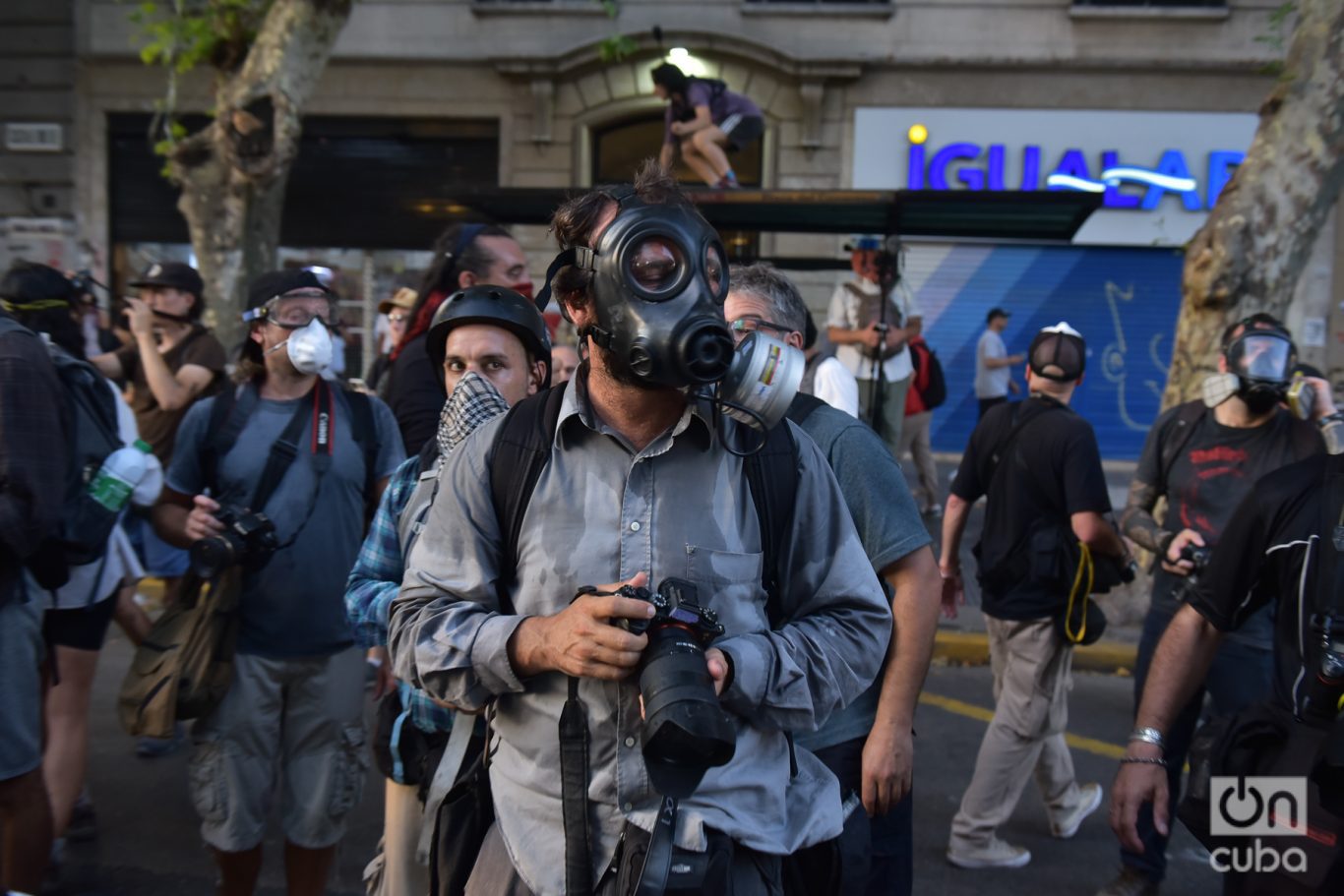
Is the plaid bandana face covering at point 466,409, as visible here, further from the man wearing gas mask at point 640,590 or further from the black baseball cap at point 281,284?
the black baseball cap at point 281,284

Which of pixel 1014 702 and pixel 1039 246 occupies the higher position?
pixel 1039 246

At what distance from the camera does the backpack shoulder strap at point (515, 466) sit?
1990 millimetres

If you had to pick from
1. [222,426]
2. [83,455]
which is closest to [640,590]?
[222,426]

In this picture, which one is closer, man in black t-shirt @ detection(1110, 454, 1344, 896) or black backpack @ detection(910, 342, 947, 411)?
man in black t-shirt @ detection(1110, 454, 1344, 896)

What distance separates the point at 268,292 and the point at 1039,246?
1242 centimetres

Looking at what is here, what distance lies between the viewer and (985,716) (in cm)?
654

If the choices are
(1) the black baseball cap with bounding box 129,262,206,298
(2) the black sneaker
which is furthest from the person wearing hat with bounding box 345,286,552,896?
(1) the black baseball cap with bounding box 129,262,206,298

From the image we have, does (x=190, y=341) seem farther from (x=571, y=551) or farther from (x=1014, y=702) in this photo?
(x=571, y=551)

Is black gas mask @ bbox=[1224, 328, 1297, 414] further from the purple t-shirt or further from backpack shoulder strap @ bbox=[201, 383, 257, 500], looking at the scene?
the purple t-shirt

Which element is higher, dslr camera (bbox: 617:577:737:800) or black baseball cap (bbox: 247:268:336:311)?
black baseball cap (bbox: 247:268:336:311)

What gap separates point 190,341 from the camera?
243 inches

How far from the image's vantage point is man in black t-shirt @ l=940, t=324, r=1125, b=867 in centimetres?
462

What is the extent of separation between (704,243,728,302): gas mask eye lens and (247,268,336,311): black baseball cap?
2.22 metres

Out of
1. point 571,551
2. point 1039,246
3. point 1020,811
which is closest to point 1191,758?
point 571,551
